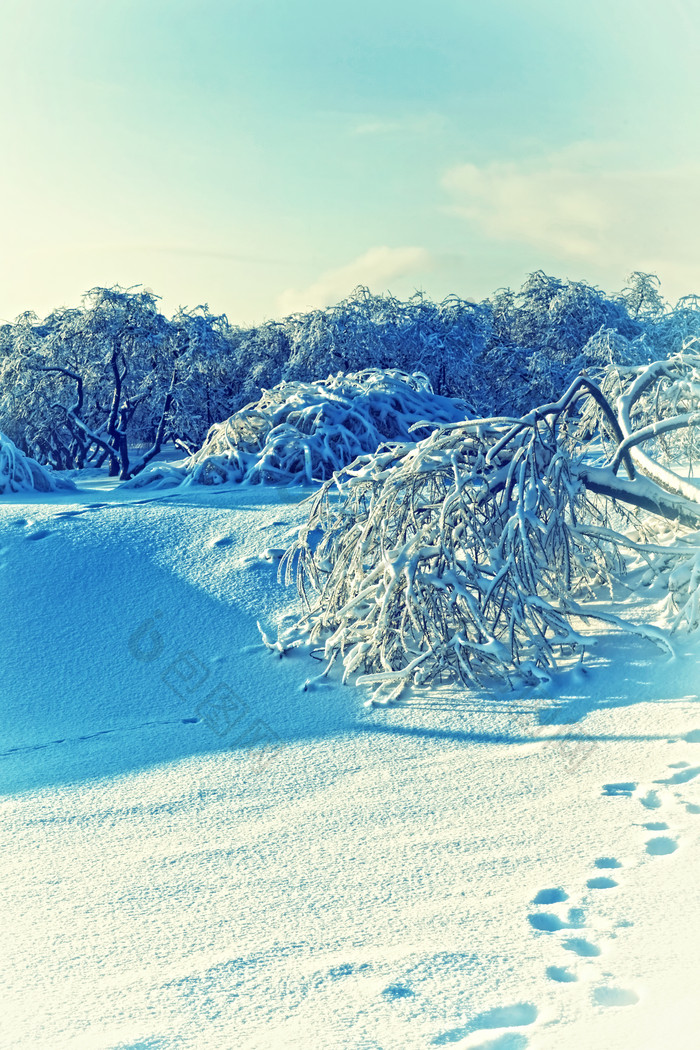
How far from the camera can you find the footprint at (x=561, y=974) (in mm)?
2470

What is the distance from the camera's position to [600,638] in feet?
17.7

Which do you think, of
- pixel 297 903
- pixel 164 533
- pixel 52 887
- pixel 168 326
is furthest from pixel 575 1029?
pixel 168 326

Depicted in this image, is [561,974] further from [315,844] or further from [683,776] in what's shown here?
[683,776]

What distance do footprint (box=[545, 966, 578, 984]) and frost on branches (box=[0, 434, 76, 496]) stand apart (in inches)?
343

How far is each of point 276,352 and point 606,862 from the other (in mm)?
19272

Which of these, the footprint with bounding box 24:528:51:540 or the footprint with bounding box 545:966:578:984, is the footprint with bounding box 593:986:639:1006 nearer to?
the footprint with bounding box 545:966:578:984

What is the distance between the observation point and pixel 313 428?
9.79 meters

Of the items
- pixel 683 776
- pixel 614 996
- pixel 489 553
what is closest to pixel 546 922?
pixel 614 996

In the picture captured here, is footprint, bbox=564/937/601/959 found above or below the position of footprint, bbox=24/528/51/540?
below

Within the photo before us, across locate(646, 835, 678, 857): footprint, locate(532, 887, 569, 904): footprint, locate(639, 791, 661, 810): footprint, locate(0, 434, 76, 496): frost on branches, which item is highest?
locate(0, 434, 76, 496): frost on branches

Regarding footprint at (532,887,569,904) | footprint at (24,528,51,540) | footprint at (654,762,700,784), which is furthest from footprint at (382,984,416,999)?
footprint at (24,528,51,540)

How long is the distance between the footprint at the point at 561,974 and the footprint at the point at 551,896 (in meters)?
0.42

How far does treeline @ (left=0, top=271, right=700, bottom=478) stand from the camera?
736 inches

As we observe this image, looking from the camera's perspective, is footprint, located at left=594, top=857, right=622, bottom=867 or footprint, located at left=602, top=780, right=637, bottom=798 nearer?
footprint, located at left=594, top=857, right=622, bottom=867
